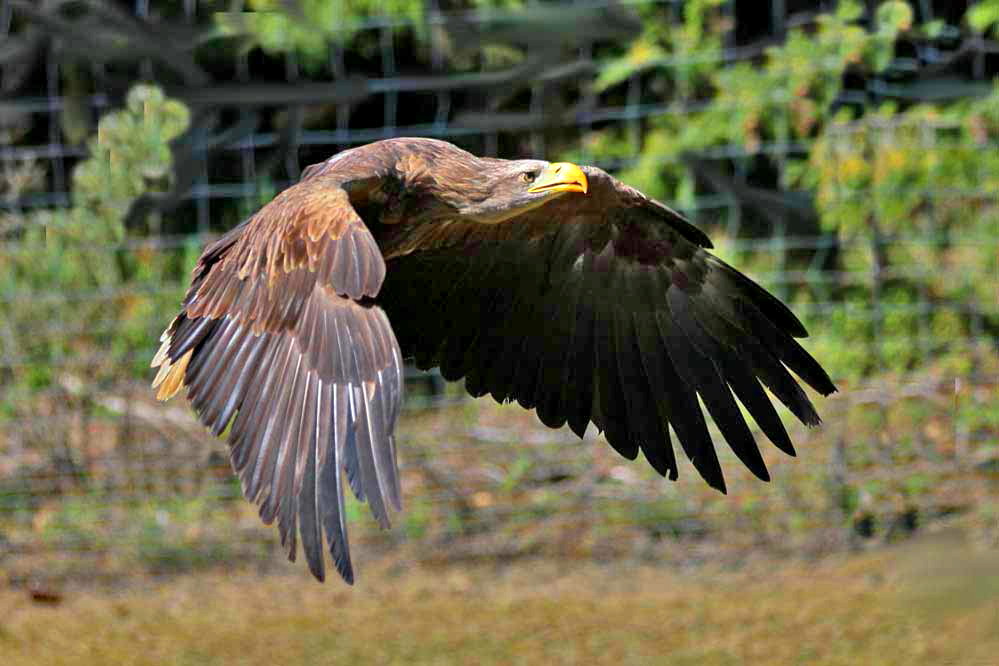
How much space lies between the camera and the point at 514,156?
8.14 metres

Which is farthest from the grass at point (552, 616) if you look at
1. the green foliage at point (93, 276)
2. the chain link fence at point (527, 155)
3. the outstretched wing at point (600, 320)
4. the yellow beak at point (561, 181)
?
the yellow beak at point (561, 181)

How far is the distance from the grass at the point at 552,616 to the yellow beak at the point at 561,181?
6.91 feet

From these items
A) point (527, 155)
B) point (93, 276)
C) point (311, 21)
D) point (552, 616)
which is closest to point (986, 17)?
point (527, 155)

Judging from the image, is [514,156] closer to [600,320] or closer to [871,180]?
[871,180]

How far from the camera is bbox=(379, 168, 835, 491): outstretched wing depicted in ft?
17.0

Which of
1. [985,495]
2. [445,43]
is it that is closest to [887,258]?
[985,495]

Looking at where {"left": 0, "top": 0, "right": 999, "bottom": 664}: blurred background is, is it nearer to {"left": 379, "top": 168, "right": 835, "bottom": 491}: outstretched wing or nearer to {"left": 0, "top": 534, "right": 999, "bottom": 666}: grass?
{"left": 0, "top": 534, "right": 999, "bottom": 666}: grass

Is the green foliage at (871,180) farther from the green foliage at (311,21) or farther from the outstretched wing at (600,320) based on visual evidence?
the outstretched wing at (600,320)

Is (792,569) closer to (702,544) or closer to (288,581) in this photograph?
(702,544)

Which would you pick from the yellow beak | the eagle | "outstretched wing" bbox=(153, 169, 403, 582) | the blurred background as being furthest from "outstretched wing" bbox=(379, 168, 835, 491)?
the blurred background

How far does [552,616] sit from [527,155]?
226 centimetres

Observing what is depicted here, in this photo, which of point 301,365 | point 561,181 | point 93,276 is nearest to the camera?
point 301,365

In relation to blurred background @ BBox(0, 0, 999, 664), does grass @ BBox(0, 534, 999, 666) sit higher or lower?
lower

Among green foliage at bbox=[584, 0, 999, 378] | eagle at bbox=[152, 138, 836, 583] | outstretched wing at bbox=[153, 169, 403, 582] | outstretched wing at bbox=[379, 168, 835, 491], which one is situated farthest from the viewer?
green foliage at bbox=[584, 0, 999, 378]
